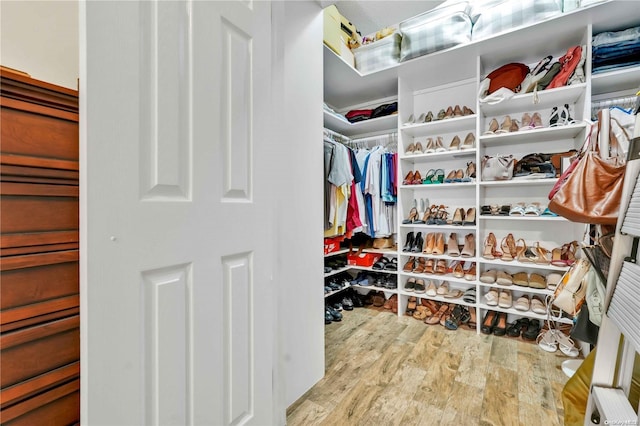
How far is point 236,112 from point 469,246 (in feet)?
7.35

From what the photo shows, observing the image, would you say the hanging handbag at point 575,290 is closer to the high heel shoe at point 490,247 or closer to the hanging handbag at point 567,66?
the high heel shoe at point 490,247

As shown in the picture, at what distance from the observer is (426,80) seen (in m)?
2.47

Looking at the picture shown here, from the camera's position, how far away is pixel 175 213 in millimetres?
699

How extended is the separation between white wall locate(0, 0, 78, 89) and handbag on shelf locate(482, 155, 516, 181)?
8.07ft

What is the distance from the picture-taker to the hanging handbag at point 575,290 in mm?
1266

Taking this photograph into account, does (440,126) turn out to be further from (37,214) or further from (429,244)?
(37,214)

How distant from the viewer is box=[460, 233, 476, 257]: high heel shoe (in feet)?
7.34

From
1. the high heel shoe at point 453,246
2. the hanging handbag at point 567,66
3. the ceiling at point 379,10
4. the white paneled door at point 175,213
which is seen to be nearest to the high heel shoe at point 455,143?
the hanging handbag at point 567,66

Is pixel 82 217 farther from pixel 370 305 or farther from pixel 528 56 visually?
pixel 528 56

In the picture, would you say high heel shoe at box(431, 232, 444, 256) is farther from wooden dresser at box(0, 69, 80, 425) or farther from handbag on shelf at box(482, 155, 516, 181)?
wooden dresser at box(0, 69, 80, 425)

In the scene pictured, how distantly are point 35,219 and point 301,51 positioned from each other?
1280 mm

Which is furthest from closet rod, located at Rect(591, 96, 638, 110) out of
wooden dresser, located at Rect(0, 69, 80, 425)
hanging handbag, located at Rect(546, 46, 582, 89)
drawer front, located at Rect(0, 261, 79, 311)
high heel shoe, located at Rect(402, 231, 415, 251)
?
drawer front, located at Rect(0, 261, 79, 311)

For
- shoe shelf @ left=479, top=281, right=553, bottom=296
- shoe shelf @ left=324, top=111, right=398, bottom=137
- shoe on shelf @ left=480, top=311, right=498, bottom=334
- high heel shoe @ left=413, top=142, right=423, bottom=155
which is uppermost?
shoe shelf @ left=324, top=111, right=398, bottom=137

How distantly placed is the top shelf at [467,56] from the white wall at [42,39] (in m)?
1.53
